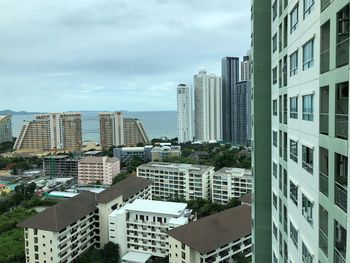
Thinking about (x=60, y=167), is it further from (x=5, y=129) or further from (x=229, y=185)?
(x=5, y=129)

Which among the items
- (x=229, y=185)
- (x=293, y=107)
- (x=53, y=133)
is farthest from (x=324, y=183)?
(x=53, y=133)

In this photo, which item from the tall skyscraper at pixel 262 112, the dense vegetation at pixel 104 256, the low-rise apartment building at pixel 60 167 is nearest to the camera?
the tall skyscraper at pixel 262 112

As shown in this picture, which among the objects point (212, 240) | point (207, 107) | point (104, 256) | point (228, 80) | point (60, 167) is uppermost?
point (228, 80)

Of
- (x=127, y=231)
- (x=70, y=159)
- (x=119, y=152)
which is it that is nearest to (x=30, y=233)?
(x=127, y=231)

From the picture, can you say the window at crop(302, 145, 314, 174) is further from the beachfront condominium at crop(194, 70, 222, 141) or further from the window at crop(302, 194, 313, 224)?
the beachfront condominium at crop(194, 70, 222, 141)

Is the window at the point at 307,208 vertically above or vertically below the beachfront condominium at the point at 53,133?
above

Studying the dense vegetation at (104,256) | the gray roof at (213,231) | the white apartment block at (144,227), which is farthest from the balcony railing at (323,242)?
the dense vegetation at (104,256)

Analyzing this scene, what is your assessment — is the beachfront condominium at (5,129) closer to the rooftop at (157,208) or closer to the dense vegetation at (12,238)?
the dense vegetation at (12,238)

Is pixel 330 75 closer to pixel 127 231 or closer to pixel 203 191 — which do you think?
pixel 127 231
